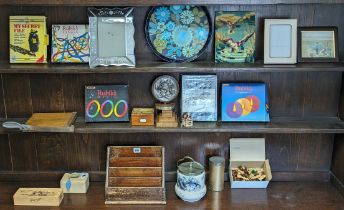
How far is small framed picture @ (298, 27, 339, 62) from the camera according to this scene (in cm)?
235

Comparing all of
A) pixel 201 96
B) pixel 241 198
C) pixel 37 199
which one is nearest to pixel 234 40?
pixel 201 96

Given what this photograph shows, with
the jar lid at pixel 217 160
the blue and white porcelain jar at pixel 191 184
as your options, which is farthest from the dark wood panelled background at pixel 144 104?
the blue and white porcelain jar at pixel 191 184

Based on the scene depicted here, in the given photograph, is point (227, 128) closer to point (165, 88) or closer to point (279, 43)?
point (165, 88)

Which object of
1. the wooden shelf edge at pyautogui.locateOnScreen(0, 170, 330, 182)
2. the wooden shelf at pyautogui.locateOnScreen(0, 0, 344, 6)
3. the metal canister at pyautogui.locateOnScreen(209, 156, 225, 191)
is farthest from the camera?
the wooden shelf edge at pyautogui.locateOnScreen(0, 170, 330, 182)

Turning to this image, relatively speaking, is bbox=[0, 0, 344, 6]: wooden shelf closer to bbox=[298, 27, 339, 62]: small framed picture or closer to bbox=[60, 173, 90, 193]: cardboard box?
bbox=[298, 27, 339, 62]: small framed picture

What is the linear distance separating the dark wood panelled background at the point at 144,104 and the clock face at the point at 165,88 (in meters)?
0.06

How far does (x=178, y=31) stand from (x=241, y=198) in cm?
93

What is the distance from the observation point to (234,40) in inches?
93.3

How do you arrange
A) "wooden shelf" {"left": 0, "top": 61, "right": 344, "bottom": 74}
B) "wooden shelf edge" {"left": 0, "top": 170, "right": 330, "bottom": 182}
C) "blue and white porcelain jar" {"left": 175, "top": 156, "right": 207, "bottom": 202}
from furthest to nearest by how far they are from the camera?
1. "wooden shelf edge" {"left": 0, "top": 170, "right": 330, "bottom": 182}
2. "blue and white porcelain jar" {"left": 175, "top": 156, "right": 207, "bottom": 202}
3. "wooden shelf" {"left": 0, "top": 61, "right": 344, "bottom": 74}

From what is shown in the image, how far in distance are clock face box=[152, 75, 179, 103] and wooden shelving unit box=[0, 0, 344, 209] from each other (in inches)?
2.2

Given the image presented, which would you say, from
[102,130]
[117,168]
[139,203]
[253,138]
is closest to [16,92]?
[102,130]

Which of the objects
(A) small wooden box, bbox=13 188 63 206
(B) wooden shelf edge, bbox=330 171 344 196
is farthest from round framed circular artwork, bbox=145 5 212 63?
(B) wooden shelf edge, bbox=330 171 344 196

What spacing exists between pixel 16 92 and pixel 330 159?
5.89ft

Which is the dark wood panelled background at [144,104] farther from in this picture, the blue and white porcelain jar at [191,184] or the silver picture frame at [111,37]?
the blue and white porcelain jar at [191,184]
